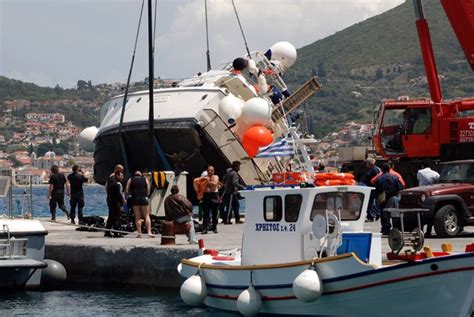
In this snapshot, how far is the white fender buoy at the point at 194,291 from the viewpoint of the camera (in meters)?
18.8

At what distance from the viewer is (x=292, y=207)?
1742cm

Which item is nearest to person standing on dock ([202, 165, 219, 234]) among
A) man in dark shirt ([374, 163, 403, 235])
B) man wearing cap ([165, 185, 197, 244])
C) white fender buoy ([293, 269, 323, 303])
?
man wearing cap ([165, 185, 197, 244])

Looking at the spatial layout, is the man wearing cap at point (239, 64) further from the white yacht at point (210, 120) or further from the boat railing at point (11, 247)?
the boat railing at point (11, 247)

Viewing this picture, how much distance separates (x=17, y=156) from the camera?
631 ft

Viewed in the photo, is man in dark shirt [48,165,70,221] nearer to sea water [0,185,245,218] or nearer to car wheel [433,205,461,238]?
sea water [0,185,245,218]

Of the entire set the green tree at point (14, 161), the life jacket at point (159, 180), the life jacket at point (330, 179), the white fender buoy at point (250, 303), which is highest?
the green tree at point (14, 161)

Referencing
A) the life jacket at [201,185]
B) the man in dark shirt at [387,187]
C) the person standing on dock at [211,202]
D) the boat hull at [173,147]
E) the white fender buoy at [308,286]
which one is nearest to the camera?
the white fender buoy at [308,286]

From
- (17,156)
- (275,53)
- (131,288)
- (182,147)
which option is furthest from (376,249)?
(17,156)

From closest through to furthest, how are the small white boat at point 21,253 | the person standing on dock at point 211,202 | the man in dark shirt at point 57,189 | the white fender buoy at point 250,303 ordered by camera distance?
the white fender buoy at point 250,303, the small white boat at point 21,253, the person standing on dock at point 211,202, the man in dark shirt at point 57,189

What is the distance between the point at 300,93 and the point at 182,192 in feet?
28.3

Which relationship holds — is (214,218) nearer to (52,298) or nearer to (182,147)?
(52,298)

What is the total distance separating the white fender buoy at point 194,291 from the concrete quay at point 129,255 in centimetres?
237

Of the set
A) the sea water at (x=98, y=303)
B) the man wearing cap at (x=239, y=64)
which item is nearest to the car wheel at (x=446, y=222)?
the sea water at (x=98, y=303)

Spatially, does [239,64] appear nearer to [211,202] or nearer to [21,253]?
[211,202]
